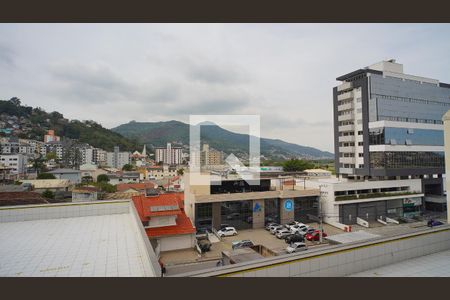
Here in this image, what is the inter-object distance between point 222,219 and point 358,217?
1141 cm

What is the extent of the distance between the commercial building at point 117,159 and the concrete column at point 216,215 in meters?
66.9

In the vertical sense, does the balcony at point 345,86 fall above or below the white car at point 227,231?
above

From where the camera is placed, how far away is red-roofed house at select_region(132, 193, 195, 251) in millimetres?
14031

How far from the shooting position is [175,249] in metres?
14.3

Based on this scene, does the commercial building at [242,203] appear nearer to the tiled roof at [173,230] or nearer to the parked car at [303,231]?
the parked car at [303,231]

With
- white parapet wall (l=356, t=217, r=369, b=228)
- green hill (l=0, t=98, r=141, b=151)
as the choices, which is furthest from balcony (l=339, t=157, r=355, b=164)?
green hill (l=0, t=98, r=141, b=151)

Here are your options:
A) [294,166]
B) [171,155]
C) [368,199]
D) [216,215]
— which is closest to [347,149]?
[368,199]

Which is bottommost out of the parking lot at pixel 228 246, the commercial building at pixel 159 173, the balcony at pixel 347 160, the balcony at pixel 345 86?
the parking lot at pixel 228 246

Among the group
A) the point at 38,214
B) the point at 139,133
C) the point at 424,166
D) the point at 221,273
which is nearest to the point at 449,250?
the point at 221,273

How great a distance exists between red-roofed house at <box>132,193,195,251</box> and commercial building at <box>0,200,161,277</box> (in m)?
5.80

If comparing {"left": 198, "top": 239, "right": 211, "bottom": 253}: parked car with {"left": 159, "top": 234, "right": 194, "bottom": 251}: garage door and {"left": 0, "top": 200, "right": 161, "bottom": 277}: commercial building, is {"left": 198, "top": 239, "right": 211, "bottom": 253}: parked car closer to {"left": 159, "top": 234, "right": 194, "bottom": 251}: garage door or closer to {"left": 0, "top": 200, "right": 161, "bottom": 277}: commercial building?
{"left": 159, "top": 234, "right": 194, "bottom": 251}: garage door

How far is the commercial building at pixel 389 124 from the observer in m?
23.1

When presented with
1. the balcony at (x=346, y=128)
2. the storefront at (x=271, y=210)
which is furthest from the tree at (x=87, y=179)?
the balcony at (x=346, y=128)

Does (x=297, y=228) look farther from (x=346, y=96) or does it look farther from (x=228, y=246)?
(x=346, y=96)
